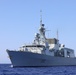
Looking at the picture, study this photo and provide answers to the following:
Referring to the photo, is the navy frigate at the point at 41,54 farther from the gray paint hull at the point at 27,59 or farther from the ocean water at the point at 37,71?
the ocean water at the point at 37,71

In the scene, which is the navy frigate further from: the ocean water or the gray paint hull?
the ocean water

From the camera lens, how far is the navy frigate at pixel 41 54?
82.2 m

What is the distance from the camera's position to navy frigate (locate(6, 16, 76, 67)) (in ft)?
270

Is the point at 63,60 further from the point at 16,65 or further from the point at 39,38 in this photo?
the point at 16,65

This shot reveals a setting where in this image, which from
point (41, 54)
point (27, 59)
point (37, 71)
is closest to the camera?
point (37, 71)

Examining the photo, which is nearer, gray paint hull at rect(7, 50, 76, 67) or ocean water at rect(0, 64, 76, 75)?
ocean water at rect(0, 64, 76, 75)

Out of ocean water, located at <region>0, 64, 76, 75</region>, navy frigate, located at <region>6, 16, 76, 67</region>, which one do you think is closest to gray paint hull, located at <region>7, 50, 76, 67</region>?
navy frigate, located at <region>6, 16, 76, 67</region>

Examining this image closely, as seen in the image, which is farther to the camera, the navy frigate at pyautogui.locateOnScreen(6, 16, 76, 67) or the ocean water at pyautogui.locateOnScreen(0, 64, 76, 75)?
the navy frigate at pyautogui.locateOnScreen(6, 16, 76, 67)

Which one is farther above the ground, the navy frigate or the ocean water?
the navy frigate

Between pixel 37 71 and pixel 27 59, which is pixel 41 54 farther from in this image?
pixel 37 71

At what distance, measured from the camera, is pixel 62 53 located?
10000 cm

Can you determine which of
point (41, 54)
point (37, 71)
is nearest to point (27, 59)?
point (41, 54)

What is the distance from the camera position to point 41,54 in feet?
278

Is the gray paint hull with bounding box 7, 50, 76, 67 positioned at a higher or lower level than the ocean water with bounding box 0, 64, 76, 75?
higher
